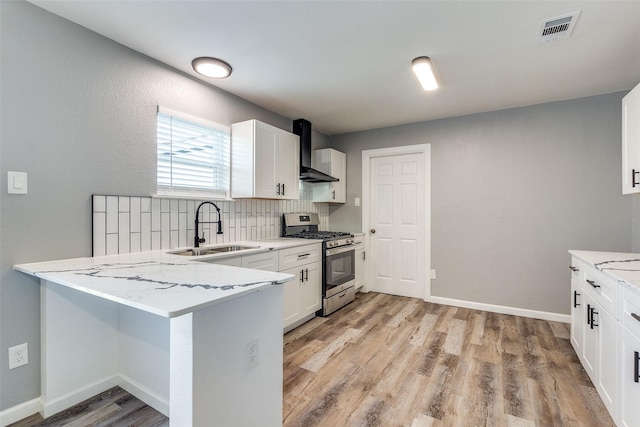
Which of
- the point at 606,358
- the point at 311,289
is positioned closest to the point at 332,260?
the point at 311,289

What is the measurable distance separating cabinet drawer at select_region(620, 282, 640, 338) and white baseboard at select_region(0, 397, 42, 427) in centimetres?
321

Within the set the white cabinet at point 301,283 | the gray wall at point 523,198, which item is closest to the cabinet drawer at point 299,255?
the white cabinet at point 301,283

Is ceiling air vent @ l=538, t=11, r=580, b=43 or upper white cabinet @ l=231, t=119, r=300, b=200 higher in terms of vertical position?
ceiling air vent @ l=538, t=11, r=580, b=43

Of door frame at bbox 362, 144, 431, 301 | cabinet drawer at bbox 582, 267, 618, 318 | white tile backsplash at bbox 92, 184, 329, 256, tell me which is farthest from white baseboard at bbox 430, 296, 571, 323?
white tile backsplash at bbox 92, 184, 329, 256

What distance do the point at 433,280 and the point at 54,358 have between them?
374 centimetres

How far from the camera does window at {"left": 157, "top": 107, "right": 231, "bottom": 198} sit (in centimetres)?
245

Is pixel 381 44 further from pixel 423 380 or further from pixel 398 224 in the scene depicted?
pixel 398 224

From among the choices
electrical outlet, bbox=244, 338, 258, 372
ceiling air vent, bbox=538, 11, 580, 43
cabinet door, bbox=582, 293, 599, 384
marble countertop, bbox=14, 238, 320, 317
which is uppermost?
ceiling air vent, bbox=538, 11, 580, 43

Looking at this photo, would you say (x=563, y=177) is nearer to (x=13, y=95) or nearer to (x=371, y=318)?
(x=371, y=318)

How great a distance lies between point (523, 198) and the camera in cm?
341

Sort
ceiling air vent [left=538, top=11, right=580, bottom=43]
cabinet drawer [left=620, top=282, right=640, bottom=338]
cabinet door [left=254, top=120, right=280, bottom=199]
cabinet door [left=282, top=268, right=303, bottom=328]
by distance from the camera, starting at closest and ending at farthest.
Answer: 1. cabinet drawer [left=620, top=282, right=640, bottom=338]
2. ceiling air vent [left=538, top=11, right=580, bottom=43]
3. cabinet door [left=282, top=268, right=303, bottom=328]
4. cabinet door [left=254, top=120, right=280, bottom=199]

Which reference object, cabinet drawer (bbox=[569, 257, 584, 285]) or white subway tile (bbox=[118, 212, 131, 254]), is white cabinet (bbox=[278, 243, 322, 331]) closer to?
white subway tile (bbox=[118, 212, 131, 254])

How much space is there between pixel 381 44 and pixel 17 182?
7.95 feet

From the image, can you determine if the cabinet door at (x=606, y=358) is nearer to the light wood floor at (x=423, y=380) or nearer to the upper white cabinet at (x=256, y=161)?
the light wood floor at (x=423, y=380)
